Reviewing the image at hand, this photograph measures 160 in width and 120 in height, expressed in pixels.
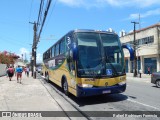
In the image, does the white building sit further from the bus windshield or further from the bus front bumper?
the bus front bumper

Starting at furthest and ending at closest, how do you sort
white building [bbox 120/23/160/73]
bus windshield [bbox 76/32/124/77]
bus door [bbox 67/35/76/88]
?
white building [bbox 120/23/160/73] → bus door [bbox 67/35/76/88] → bus windshield [bbox 76/32/124/77]

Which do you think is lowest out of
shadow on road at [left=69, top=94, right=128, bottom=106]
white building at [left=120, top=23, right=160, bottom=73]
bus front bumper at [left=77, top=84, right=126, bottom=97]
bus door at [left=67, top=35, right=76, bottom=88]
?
shadow on road at [left=69, top=94, right=128, bottom=106]

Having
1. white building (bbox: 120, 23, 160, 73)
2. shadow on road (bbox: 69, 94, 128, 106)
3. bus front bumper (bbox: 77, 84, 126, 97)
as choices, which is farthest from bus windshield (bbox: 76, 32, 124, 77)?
white building (bbox: 120, 23, 160, 73)

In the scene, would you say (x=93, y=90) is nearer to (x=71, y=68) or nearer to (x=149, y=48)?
(x=71, y=68)

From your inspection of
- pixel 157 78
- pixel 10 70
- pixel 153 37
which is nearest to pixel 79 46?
pixel 157 78

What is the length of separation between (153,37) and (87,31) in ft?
123

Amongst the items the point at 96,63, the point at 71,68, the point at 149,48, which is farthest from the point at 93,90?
the point at 149,48

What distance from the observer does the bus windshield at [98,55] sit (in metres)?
10.9

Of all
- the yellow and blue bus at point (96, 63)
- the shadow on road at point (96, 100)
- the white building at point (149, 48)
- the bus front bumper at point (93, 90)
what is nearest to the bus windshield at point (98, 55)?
the yellow and blue bus at point (96, 63)

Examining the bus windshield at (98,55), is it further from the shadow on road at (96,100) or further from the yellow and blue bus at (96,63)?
the shadow on road at (96,100)

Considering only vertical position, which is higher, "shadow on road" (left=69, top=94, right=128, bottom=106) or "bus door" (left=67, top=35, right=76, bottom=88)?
"bus door" (left=67, top=35, right=76, bottom=88)

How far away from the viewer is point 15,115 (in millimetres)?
8906

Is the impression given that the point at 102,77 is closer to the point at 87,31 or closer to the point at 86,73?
the point at 86,73

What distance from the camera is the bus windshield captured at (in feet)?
35.8
